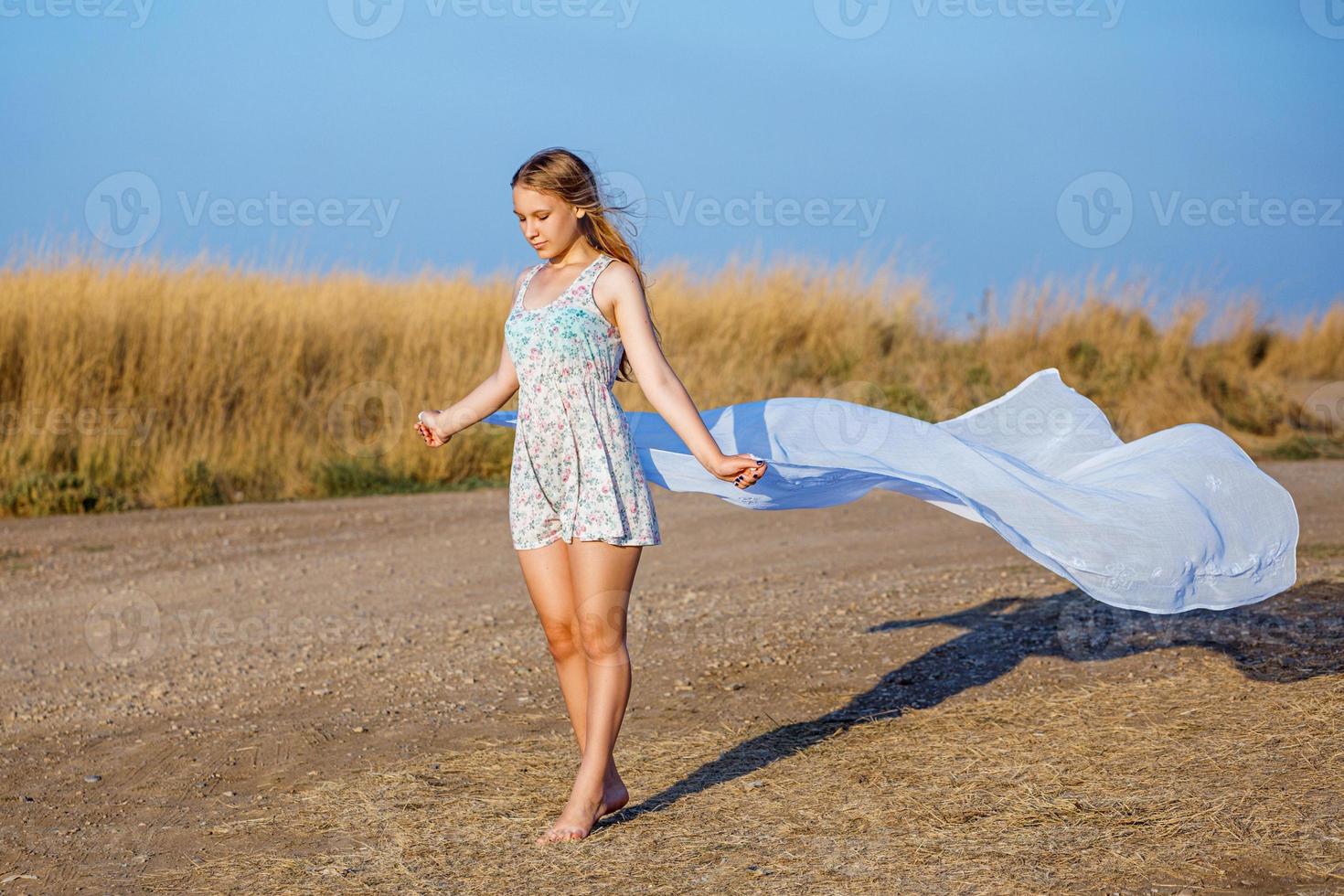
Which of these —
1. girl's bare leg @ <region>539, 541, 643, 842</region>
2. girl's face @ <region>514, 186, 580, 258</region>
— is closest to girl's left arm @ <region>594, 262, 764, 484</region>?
girl's face @ <region>514, 186, 580, 258</region>

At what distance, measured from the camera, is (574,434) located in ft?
11.2

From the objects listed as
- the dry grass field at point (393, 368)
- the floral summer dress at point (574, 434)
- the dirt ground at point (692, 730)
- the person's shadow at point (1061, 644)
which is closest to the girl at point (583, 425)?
the floral summer dress at point (574, 434)

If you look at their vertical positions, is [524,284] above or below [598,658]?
above

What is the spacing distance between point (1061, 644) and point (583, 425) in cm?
290

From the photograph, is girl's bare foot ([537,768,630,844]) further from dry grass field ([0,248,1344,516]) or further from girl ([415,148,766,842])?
dry grass field ([0,248,1344,516])

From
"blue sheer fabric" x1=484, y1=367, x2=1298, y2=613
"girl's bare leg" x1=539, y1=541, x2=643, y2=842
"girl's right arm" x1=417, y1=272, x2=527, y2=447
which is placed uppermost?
"girl's right arm" x1=417, y1=272, x2=527, y2=447

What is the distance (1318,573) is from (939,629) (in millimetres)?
1996

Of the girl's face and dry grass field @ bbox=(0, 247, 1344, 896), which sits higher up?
the girl's face

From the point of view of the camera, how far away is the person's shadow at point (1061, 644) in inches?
181

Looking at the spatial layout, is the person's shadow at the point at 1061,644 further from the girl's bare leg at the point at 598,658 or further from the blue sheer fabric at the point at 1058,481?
the blue sheer fabric at the point at 1058,481

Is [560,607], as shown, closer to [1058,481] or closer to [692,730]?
[692,730]

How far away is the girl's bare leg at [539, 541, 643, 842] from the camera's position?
3373mm

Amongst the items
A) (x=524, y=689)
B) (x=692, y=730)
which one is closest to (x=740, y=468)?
(x=692, y=730)

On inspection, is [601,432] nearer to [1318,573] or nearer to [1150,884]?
[1150,884]
